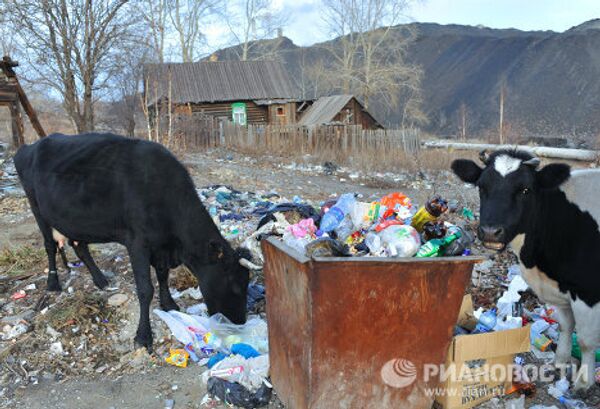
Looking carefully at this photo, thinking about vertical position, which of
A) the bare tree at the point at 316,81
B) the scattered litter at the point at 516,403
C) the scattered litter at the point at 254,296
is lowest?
the scattered litter at the point at 516,403

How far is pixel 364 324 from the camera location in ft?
8.79

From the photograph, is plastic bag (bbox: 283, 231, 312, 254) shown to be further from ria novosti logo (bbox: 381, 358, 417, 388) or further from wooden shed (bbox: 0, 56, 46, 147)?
wooden shed (bbox: 0, 56, 46, 147)

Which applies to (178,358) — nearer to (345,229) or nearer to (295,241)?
(295,241)

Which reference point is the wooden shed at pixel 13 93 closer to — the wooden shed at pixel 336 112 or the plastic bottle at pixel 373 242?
the plastic bottle at pixel 373 242

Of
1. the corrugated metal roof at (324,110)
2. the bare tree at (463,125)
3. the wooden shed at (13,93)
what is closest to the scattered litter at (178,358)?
the wooden shed at (13,93)

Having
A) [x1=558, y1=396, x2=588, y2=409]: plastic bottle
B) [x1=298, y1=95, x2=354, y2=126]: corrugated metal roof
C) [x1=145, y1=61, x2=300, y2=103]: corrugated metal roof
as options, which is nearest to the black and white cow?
[x1=558, y1=396, x2=588, y2=409]: plastic bottle

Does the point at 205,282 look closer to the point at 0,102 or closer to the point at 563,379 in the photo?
the point at 563,379

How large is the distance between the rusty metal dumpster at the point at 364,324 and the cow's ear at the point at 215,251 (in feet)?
3.91

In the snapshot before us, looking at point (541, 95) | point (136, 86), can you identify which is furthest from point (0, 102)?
point (541, 95)

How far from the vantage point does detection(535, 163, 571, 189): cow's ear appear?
3.29m

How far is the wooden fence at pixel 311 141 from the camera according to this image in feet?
59.3

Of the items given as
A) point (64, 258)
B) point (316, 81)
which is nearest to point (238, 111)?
point (316, 81)

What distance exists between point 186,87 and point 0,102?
1969cm

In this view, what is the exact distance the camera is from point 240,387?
3.32 m
